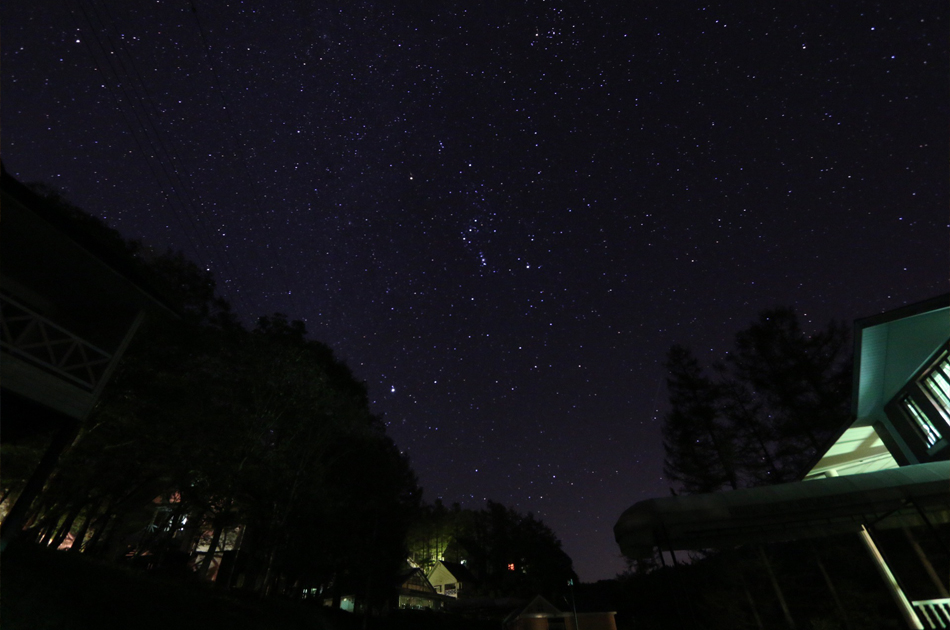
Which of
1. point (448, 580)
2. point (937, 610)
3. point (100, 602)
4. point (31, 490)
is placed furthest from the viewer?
point (448, 580)

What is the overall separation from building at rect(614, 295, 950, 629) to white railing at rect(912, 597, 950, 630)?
2cm

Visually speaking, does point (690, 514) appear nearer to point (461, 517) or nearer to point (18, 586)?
point (18, 586)

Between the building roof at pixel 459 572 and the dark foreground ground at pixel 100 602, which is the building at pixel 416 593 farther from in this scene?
the dark foreground ground at pixel 100 602

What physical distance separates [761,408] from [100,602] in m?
35.0

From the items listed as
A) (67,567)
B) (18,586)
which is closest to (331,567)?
(67,567)

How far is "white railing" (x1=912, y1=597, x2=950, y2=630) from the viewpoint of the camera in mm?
8266

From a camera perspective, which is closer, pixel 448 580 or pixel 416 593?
pixel 416 593

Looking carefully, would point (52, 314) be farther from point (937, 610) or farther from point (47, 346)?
point (937, 610)

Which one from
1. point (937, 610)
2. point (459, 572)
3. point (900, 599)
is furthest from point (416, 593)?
point (937, 610)

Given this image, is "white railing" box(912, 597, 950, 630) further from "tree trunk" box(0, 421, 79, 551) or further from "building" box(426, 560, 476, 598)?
"building" box(426, 560, 476, 598)

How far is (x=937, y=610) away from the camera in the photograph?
28.6 feet

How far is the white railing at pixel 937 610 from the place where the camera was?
8266 millimetres

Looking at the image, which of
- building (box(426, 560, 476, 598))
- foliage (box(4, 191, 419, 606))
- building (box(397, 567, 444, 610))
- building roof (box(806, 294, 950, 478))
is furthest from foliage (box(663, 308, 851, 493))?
building (box(426, 560, 476, 598))

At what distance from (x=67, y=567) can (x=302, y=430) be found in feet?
32.8
